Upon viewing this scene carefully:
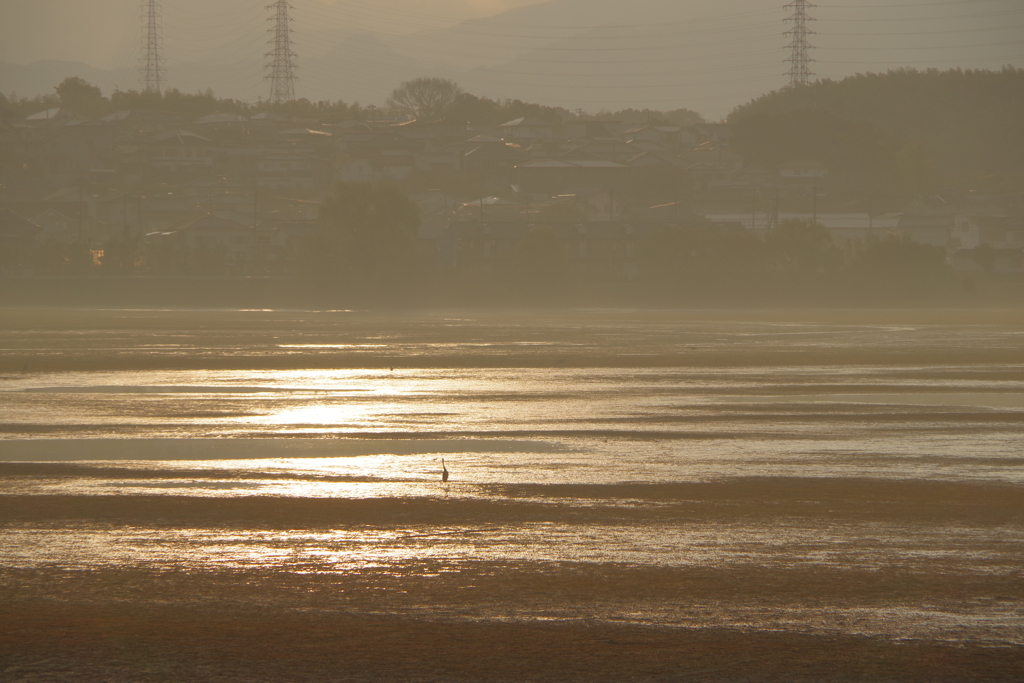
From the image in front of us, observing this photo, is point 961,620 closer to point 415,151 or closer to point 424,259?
point 424,259

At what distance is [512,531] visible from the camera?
10359mm

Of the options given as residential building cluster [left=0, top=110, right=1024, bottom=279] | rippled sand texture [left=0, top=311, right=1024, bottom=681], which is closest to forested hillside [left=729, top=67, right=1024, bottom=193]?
residential building cluster [left=0, top=110, right=1024, bottom=279]

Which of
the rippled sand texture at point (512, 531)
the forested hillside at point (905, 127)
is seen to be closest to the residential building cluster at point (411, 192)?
the forested hillside at point (905, 127)

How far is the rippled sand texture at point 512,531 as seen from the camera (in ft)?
23.8

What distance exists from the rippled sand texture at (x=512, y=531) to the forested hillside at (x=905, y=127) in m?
92.1

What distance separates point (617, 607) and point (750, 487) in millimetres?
4813

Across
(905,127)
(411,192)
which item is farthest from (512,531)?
(905,127)

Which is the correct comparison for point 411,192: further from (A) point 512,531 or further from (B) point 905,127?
(A) point 512,531

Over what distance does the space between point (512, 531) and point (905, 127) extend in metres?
141

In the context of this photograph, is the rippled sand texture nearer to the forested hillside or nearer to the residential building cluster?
the residential building cluster

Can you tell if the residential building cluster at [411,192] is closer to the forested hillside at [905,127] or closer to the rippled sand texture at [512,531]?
the forested hillside at [905,127]

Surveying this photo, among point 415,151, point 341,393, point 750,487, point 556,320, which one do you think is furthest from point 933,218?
point 750,487

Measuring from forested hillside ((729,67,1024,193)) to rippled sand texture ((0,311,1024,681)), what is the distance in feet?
302

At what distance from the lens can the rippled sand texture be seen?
725cm
